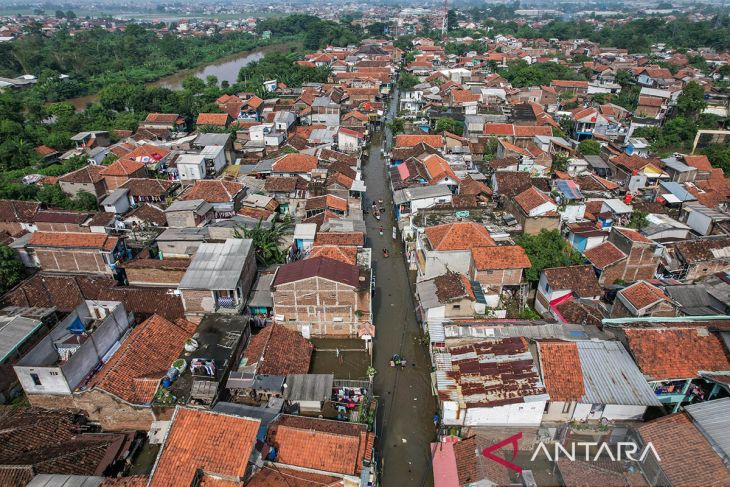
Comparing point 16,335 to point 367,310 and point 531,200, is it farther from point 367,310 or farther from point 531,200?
point 531,200

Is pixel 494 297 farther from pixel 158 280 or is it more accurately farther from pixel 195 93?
pixel 195 93

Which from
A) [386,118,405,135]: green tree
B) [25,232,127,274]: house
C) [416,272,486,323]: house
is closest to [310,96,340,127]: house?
[386,118,405,135]: green tree

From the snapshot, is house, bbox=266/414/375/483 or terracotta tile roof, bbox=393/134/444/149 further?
terracotta tile roof, bbox=393/134/444/149

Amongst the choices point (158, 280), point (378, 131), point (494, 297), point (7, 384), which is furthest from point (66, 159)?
point (494, 297)

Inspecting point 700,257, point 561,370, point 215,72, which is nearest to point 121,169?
point 561,370

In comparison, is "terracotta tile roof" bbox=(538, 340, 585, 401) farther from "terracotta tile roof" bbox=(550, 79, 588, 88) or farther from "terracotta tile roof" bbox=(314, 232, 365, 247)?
"terracotta tile roof" bbox=(550, 79, 588, 88)

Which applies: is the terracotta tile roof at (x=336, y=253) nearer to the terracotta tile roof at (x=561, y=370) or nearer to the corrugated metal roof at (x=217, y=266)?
the corrugated metal roof at (x=217, y=266)
